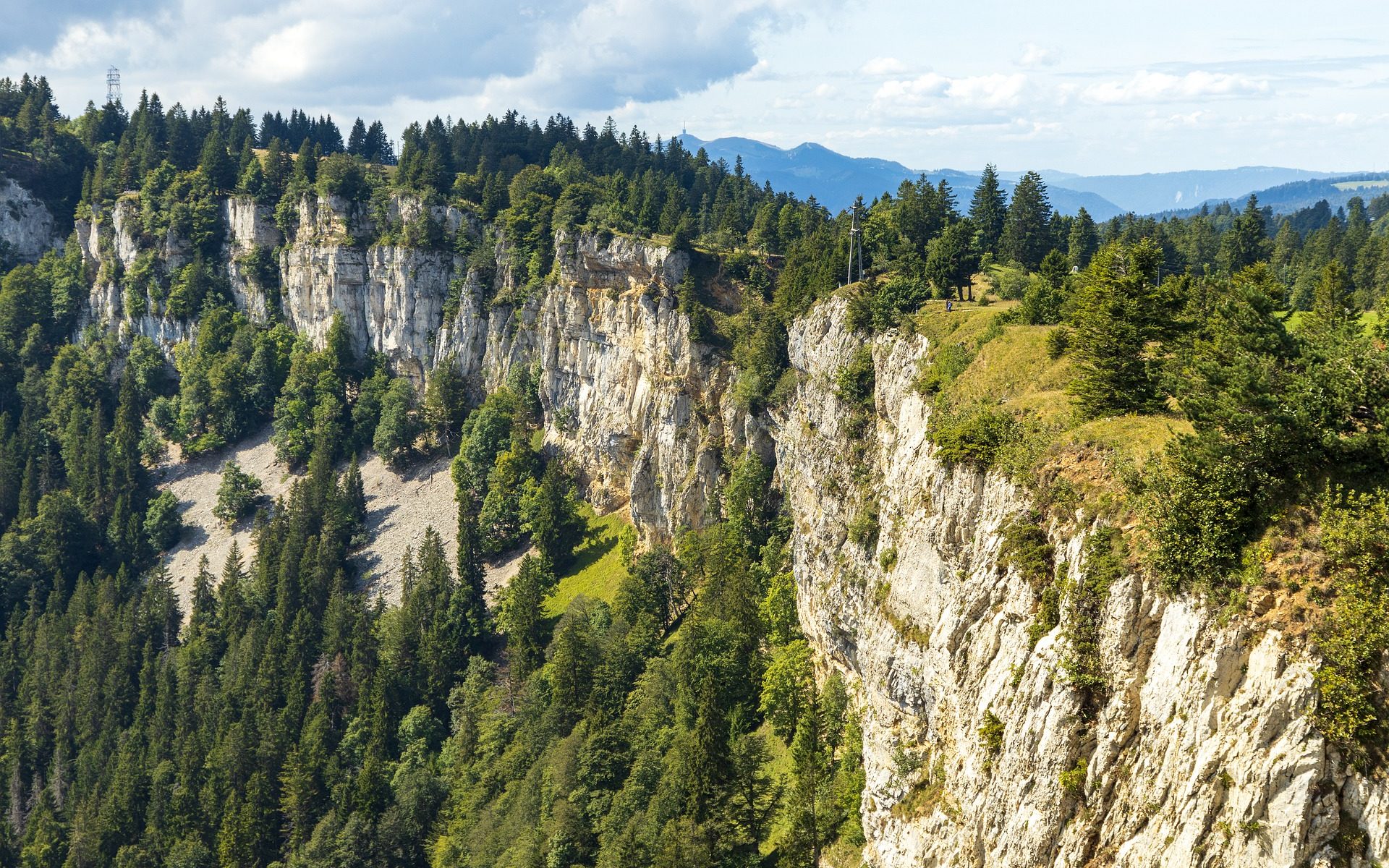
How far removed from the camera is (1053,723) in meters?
31.3

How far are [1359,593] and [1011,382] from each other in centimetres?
2253

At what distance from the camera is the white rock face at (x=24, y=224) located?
173000mm

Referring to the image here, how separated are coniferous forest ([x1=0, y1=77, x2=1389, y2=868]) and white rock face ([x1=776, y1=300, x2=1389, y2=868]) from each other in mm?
1183

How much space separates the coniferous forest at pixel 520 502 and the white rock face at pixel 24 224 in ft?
12.1

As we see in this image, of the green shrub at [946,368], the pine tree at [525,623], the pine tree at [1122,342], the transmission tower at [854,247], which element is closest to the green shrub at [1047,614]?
the pine tree at [1122,342]

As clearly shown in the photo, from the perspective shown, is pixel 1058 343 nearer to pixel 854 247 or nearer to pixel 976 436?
pixel 976 436

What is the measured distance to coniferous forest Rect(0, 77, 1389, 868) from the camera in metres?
31.6

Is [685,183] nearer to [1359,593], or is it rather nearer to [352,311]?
[352,311]

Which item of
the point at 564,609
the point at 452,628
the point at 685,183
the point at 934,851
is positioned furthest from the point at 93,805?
the point at 685,183

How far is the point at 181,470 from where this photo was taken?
150500 mm

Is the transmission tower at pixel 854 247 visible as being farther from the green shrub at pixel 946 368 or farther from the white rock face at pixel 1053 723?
the green shrub at pixel 946 368

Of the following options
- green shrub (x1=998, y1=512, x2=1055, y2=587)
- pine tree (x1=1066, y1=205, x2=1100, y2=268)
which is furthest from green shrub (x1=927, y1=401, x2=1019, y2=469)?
pine tree (x1=1066, y1=205, x2=1100, y2=268)

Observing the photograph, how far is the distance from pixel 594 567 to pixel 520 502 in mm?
14973

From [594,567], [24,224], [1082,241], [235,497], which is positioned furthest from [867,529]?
[24,224]
